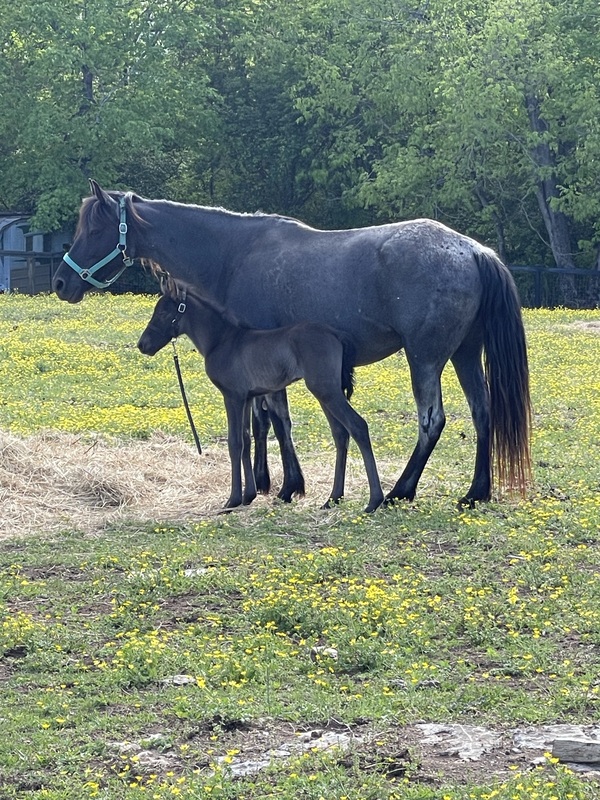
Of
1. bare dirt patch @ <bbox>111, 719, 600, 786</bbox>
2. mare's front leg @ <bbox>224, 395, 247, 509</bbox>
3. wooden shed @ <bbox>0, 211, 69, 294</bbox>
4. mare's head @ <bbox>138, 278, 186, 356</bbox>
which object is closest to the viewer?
bare dirt patch @ <bbox>111, 719, 600, 786</bbox>

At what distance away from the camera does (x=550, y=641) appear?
6.10 meters

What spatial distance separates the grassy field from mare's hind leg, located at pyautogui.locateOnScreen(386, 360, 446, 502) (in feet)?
0.59

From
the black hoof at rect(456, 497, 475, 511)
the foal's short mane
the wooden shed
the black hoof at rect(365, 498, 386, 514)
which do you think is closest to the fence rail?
the wooden shed

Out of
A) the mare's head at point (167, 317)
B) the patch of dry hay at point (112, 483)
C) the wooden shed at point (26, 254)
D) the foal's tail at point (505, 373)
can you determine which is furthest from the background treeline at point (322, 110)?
the mare's head at point (167, 317)

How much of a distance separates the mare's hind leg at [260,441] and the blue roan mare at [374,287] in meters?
0.18

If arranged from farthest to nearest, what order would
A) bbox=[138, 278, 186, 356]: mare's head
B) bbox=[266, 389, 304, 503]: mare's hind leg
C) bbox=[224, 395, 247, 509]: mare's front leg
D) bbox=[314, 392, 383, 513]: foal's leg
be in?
1. bbox=[138, 278, 186, 356]: mare's head
2. bbox=[266, 389, 304, 503]: mare's hind leg
3. bbox=[224, 395, 247, 509]: mare's front leg
4. bbox=[314, 392, 383, 513]: foal's leg

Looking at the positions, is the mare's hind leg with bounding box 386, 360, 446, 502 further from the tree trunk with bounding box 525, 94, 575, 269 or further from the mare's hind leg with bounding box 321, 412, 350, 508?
the tree trunk with bounding box 525, 94, 575, 269

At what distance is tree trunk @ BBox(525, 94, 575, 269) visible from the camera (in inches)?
1277

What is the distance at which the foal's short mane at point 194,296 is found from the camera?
978 centimetres

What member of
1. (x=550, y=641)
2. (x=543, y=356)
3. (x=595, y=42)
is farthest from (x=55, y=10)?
(x=550, y=641)

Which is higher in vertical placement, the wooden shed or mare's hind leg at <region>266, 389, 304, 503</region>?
the wooden shed

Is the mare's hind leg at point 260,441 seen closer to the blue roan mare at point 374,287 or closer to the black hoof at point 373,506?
the blue roan mare at point 374,287

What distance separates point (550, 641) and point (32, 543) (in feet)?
12.7

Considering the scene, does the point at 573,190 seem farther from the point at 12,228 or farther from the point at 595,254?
the point at 12,228
